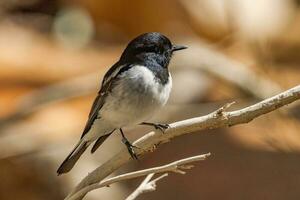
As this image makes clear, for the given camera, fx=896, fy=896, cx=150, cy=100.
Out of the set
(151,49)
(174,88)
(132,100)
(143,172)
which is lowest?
(143,172)

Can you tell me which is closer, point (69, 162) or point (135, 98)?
point (69, 162)

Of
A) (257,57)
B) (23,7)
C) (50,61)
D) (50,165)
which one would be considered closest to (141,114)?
(50,165)

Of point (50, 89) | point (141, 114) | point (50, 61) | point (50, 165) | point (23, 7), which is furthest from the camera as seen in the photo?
point (23, 7)

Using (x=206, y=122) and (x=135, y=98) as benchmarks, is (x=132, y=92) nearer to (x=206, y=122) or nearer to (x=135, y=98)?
(x=135, y=98)

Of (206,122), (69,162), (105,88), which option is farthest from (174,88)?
(206,122)

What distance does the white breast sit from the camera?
2.20m

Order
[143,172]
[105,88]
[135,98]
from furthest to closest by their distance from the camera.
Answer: [105,88] < [135,98] < [143,172]

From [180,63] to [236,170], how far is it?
637 millimetres

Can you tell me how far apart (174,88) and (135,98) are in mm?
1942

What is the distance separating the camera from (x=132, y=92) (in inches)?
90.5

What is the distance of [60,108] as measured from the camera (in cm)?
459

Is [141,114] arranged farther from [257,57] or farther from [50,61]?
[50,61]

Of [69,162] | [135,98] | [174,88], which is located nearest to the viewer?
[69,162]

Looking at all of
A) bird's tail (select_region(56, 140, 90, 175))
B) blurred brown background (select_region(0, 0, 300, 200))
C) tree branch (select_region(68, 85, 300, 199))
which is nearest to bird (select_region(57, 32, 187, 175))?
bird's tail (select_region(56, 140, 90, 175))
